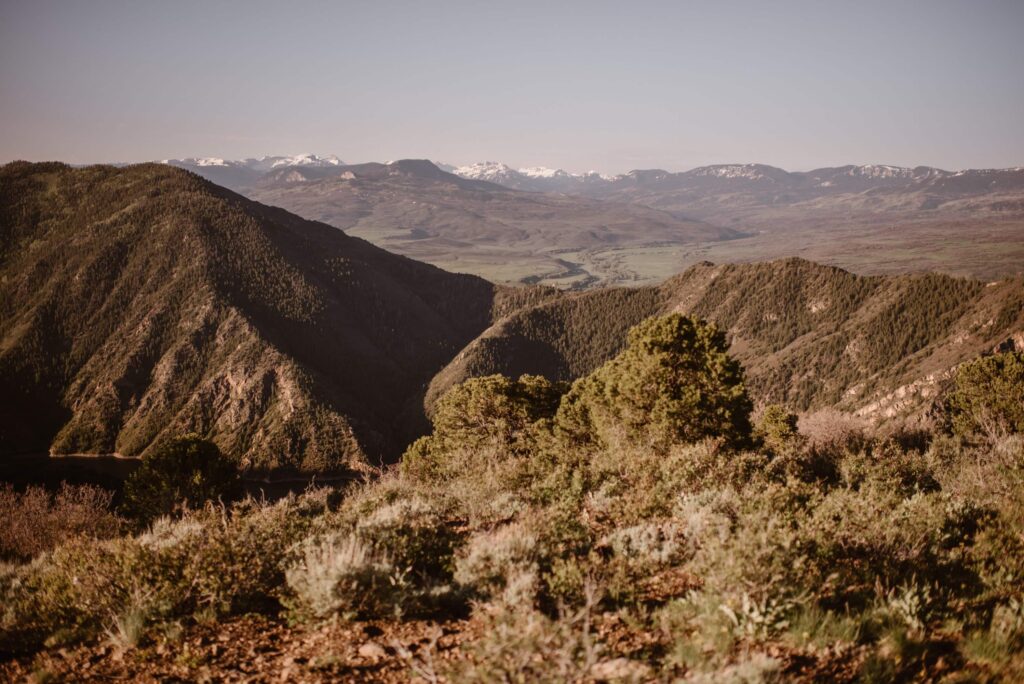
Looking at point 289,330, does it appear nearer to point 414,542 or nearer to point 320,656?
point 414,542

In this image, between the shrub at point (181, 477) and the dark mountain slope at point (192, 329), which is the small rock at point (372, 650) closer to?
the shrub at point (181, 477)

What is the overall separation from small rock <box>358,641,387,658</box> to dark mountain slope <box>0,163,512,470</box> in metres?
101

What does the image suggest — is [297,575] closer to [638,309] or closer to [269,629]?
[269,629]

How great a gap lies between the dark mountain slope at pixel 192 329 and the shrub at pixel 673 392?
8801 cm

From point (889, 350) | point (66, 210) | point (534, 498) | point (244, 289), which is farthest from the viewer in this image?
point (66, 210)

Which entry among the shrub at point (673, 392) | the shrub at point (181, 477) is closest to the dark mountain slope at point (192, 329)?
the shrub at point (181, 477)

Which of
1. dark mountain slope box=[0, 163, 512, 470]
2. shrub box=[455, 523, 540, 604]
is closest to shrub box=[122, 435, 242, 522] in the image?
shrub box=[455, 523, 540, 604]

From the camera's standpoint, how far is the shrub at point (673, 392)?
21.1m

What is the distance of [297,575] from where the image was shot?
7.95 meters

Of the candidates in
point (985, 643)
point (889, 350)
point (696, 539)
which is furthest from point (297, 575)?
point (889, 350)

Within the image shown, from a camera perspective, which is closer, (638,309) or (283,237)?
(638,309)

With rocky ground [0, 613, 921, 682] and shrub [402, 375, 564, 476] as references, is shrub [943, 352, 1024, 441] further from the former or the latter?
rocky ground [0, 613, 921, 682]

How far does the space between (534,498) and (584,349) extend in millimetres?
144612

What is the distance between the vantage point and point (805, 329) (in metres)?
131
